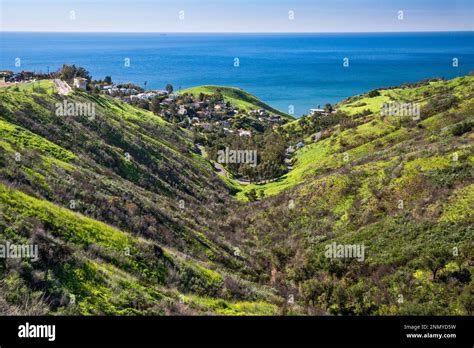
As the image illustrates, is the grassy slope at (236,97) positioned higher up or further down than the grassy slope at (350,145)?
higher up

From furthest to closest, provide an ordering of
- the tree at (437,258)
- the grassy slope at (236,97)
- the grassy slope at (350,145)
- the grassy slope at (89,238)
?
1. the grassy slope at (236,97)
2. the grassy slope at (350,145)
3. the tree at (437,258)
4. the grassy slope at (89,238)

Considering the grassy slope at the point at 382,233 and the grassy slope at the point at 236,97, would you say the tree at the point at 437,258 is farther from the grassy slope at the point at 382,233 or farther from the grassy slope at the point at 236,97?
the grassy slope at the point at 236,97

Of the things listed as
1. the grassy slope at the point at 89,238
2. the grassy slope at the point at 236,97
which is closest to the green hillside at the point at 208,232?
the grassy slope at the point at 89,238

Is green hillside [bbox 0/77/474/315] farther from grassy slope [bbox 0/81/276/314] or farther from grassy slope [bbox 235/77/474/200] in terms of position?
grassy slope [bbox 235/77/474/200]

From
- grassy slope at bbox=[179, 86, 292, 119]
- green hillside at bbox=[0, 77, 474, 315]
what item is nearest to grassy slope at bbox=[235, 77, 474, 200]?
green hillside at bbox=[0, 77, 474, 315]

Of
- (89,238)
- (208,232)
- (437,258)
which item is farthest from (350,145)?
(89,238)

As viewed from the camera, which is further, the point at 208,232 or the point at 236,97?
the point at 236,97

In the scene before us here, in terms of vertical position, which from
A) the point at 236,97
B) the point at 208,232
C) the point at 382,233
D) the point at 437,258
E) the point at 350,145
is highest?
the point at 236,97

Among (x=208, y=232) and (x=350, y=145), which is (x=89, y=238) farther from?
(x=350, y=145)

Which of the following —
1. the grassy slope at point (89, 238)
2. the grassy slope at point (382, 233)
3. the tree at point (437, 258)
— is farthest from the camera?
the tree at point (437, 258)
